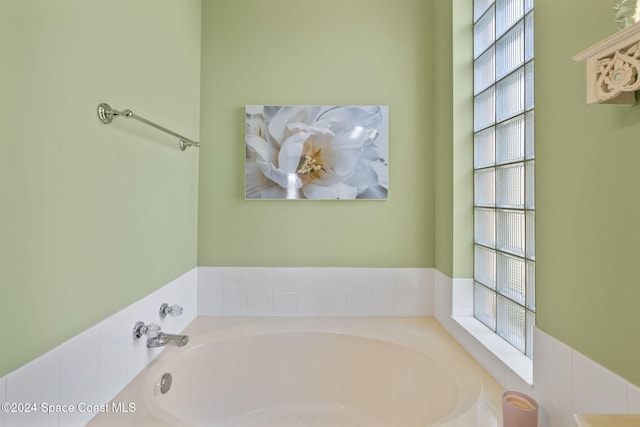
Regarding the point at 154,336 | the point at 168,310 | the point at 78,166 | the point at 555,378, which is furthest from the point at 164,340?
the point at 555,378

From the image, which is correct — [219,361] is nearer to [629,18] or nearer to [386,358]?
[386,358]

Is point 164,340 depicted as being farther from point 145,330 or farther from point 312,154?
point 312,154

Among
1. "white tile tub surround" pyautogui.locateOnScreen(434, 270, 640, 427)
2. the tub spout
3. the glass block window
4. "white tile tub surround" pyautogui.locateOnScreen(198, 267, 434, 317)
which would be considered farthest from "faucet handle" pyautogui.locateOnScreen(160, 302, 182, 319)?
the glass block window

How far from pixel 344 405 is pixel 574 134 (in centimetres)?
159

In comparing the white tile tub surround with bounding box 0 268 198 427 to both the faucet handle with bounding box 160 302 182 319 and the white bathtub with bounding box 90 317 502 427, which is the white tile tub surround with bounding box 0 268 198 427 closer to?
the faucet handle with bounding box 160 302 182 319

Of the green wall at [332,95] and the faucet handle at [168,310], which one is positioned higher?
the green wall at [332,95]

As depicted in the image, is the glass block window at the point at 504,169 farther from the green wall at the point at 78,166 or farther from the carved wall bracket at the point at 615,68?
the green wall at the point at 78,166

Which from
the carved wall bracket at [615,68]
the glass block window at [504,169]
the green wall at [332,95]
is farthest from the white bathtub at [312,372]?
the carved wall bracket at [615,68]

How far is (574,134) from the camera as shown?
865mm

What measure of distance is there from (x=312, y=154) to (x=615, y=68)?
4.79 ft

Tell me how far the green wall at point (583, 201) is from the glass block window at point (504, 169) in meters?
0.28

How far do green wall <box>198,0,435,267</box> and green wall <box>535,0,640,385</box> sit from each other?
99 centimetres

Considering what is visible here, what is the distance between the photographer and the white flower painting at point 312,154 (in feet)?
6.43

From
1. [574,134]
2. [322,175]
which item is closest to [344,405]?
[322,175]
